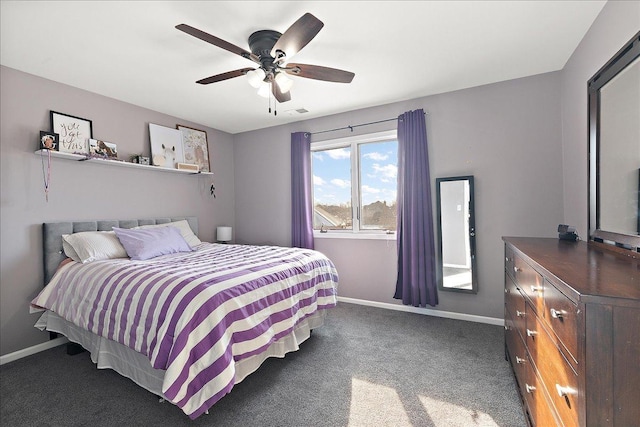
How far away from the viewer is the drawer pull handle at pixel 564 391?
95cm

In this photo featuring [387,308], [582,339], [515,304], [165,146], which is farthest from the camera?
[165,146]

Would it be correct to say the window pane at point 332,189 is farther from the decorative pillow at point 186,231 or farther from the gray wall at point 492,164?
the decorative pillow at point 186,231

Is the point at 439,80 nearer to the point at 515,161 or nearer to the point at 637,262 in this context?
the point at 515,161

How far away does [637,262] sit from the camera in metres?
1.32

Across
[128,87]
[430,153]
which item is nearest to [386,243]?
[430,153]

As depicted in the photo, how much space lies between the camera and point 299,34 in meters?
1.79

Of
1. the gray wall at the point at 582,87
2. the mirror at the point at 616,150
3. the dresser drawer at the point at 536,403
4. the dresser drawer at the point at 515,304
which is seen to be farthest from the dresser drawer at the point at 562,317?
the gray wall at the point at 582,87

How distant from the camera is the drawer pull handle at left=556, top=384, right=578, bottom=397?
95 cm

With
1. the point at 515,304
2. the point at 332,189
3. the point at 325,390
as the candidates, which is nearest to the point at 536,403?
the point at 515,304

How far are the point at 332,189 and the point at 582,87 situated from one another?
276 centimetres

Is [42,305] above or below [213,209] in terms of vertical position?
below

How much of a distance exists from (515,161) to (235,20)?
296cm

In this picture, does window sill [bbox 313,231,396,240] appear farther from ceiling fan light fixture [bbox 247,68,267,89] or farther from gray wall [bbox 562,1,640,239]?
ceiling fan light fixture [bbox 247,68,267,89]

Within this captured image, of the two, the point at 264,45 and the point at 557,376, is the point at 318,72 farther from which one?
the point at 557,376
